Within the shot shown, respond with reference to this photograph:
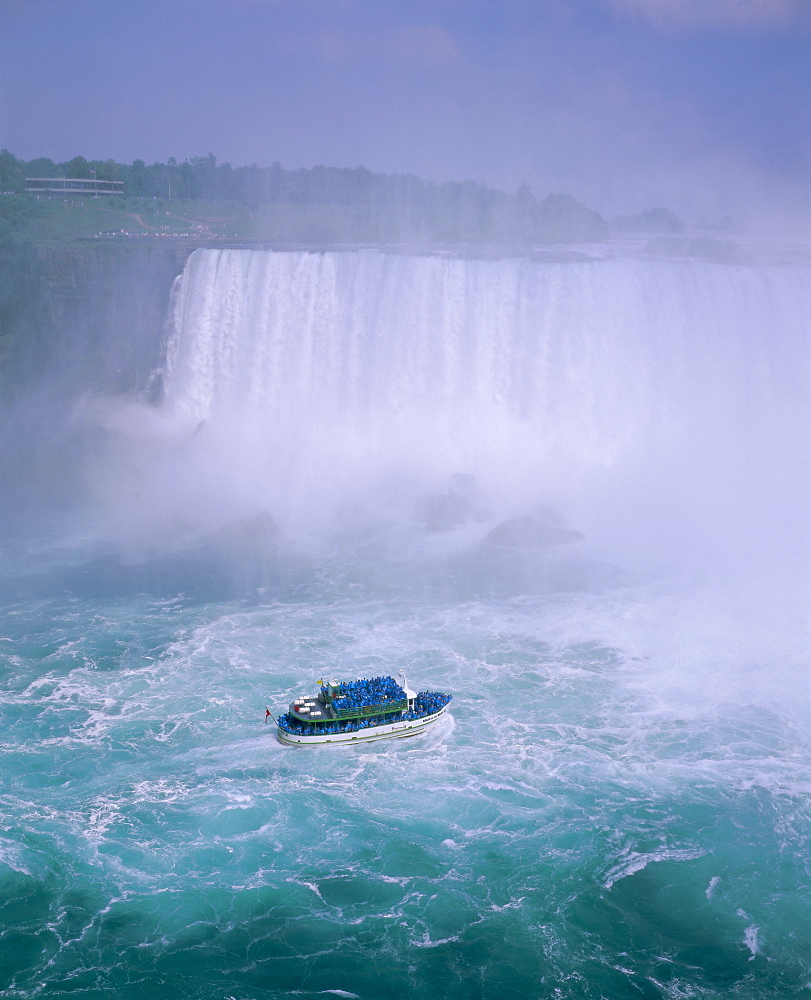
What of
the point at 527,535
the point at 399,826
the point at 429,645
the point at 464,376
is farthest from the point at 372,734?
the point at 464,376

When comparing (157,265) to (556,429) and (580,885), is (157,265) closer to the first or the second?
(556,429)

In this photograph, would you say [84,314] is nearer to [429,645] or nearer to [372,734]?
[429,645]

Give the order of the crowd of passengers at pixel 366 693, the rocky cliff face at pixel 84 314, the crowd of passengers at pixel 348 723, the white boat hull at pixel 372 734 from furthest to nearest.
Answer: the rocky cliff face at pixel 84 314 < the crowd of passengers at pixel 366 693 < the white boat hull at pixel 372 734 < the crowd of passengers at pixel 348 723

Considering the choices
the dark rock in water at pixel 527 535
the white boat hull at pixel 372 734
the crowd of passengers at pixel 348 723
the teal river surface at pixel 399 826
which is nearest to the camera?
the teal river surface at pixel 399 826

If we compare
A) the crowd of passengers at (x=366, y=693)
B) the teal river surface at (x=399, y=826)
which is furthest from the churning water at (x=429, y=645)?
the crowd of passengers at (x=366, y=693)

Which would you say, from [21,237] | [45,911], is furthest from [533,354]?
[45,911]

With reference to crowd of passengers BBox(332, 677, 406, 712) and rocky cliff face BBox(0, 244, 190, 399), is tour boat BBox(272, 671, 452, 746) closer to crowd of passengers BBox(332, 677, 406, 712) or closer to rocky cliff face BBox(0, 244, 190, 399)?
crowd of passengers BBox(332, 677, 406, 712)

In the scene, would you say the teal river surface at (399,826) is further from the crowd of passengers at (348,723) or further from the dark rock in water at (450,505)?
the dark rock in water at (450,505)

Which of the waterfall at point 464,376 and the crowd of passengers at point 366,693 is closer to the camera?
the crowd of passengers at point 366,693
